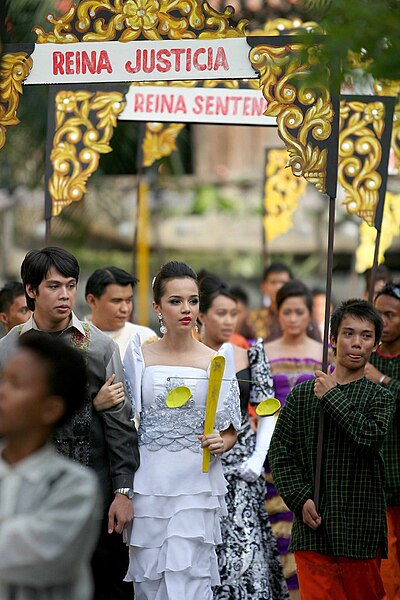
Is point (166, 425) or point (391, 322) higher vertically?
point (391, 322)

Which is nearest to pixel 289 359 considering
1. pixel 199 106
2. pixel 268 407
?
pixel 199 106

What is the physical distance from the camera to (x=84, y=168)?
808 cm

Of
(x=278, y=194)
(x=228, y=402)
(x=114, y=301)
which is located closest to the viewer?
(x=228, y=402)

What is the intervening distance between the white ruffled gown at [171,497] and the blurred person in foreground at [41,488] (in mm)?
2288

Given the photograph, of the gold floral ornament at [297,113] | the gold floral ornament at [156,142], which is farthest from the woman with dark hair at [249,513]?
the gold floral ornament at [156,142]

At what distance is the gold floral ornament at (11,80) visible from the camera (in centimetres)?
643

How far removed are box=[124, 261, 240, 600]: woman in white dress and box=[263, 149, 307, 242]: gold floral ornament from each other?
19.3ft

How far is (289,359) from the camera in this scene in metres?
8.69

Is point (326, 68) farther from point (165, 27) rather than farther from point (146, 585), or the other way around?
point (146, 585)

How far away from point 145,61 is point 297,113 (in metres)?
0.83

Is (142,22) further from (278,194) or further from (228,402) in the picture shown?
Result: (278,194)

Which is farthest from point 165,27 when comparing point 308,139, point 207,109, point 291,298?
point 291,298

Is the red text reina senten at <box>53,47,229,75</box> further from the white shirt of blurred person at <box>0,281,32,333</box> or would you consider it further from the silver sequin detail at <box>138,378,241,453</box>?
the white shirt of blurred person at <box>0,281,32,333</box>

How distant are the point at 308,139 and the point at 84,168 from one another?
2250 millimetres
